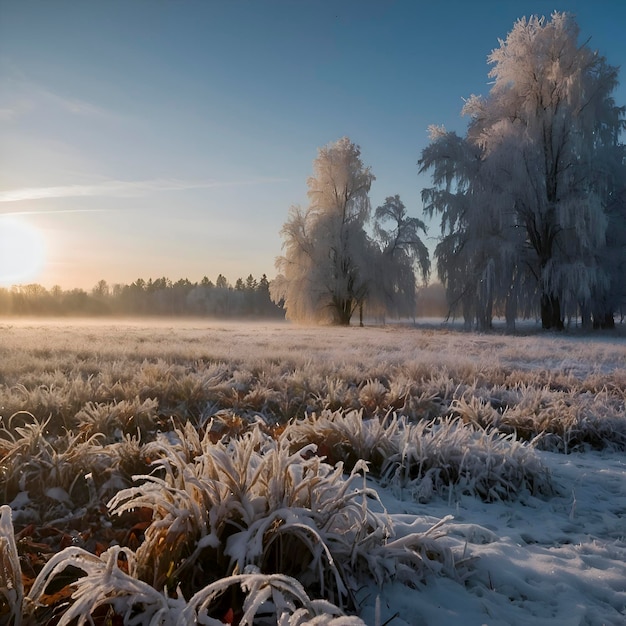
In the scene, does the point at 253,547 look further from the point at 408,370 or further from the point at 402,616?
the point at 408,370

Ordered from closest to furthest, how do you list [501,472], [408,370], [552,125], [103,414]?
1. [501,472]
2. [103,414]
3. [408,370]
4. [552,125]

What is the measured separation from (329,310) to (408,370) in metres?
19.6

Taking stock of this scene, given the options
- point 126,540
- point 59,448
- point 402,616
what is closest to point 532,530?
point 402,616

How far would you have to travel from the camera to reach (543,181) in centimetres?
1612

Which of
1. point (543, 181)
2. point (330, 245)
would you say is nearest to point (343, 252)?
point (330, 245)

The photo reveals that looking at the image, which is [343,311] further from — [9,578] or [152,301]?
[152,301]

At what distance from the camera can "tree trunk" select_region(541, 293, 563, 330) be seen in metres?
16.6

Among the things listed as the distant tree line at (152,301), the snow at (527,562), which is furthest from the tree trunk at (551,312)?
the distant tree line at (152,301)

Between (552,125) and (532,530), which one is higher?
(552,125)

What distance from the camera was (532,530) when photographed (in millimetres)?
2225

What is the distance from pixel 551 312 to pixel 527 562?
17065 millimetres

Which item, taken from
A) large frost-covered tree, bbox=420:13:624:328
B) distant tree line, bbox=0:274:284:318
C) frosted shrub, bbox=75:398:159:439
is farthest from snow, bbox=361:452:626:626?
distant tree line, bbox=0:274:284:318

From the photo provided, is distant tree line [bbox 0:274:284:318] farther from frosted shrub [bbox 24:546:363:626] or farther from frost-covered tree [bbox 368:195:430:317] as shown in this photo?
frosted shrub [bbox 24:546:363:626]

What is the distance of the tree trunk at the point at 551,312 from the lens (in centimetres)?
1656
